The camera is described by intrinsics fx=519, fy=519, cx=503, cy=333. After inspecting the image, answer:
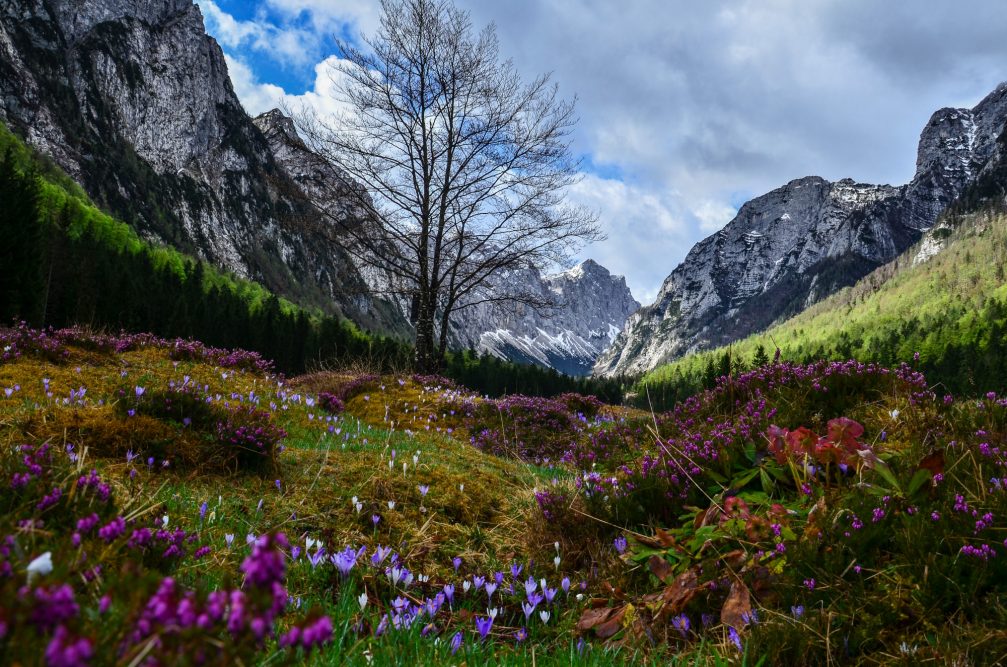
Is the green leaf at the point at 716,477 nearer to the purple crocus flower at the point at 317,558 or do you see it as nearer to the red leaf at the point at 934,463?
the red leaf at the point at 934,463

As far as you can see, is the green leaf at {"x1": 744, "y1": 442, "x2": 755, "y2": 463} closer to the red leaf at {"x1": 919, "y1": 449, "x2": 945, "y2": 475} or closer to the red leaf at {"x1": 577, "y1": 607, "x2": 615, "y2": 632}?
the red leaf at {"x1": 919, "y1": 449, "x2": 945, "y2": 475}

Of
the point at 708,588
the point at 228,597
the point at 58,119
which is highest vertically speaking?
the point at 58,119

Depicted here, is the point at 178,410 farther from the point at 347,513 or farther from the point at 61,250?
the point at 61,250

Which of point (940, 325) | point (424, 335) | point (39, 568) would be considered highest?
point (940, 325)

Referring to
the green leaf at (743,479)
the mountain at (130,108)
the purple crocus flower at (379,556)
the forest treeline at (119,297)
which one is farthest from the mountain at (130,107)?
the purple crocus flower at (379,556)

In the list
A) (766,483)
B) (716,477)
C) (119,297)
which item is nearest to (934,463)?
(766,483)

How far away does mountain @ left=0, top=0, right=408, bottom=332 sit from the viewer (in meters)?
148

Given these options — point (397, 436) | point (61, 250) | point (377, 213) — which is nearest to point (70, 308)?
point (61, 250)

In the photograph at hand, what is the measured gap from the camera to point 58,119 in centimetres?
15312

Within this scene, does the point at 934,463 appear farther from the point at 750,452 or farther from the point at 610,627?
the point at 610,627

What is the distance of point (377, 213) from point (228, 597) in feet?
52.8

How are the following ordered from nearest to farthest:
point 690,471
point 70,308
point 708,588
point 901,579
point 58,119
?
point 901,579, point 708,588, point 690,471, point 70,308, point 58,119

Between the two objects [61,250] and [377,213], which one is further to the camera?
[61,250]

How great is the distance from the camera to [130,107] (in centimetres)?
17638
